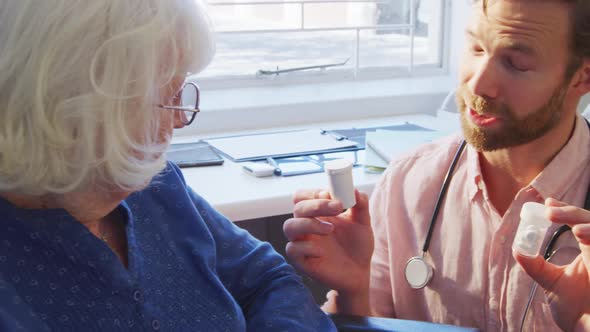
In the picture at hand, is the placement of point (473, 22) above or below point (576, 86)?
above

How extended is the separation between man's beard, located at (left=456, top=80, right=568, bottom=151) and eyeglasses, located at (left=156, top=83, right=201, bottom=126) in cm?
50

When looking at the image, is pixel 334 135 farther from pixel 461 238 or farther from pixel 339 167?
pixel 339 167

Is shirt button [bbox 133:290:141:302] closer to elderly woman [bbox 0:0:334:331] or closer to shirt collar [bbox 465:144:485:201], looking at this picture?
elderly woman [bbox 0:0:334:331]

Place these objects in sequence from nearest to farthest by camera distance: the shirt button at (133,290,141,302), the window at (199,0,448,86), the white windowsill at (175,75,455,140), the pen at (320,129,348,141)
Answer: the shirt button at (133,290,141,302) → the pen at (320,129,348,141) → the white windowsill at (175,75,455,140) → the window at (199,0,448,86)

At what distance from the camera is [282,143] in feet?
7.33

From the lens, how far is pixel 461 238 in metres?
1.47

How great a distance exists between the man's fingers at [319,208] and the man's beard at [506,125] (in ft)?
0.96

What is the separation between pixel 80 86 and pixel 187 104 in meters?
0.33

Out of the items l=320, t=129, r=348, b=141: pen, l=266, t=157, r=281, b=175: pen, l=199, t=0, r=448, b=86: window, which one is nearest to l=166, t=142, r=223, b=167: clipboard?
l=266, t=157, r=281, b=175: pen

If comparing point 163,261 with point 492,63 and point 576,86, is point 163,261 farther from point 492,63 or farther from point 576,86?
point 576,86

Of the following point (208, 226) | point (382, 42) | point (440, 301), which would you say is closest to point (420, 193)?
point (440, 301)

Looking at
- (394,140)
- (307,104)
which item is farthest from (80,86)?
(307,104)

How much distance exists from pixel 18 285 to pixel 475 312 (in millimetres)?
838

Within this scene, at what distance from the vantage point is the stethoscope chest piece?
145 centimetres
